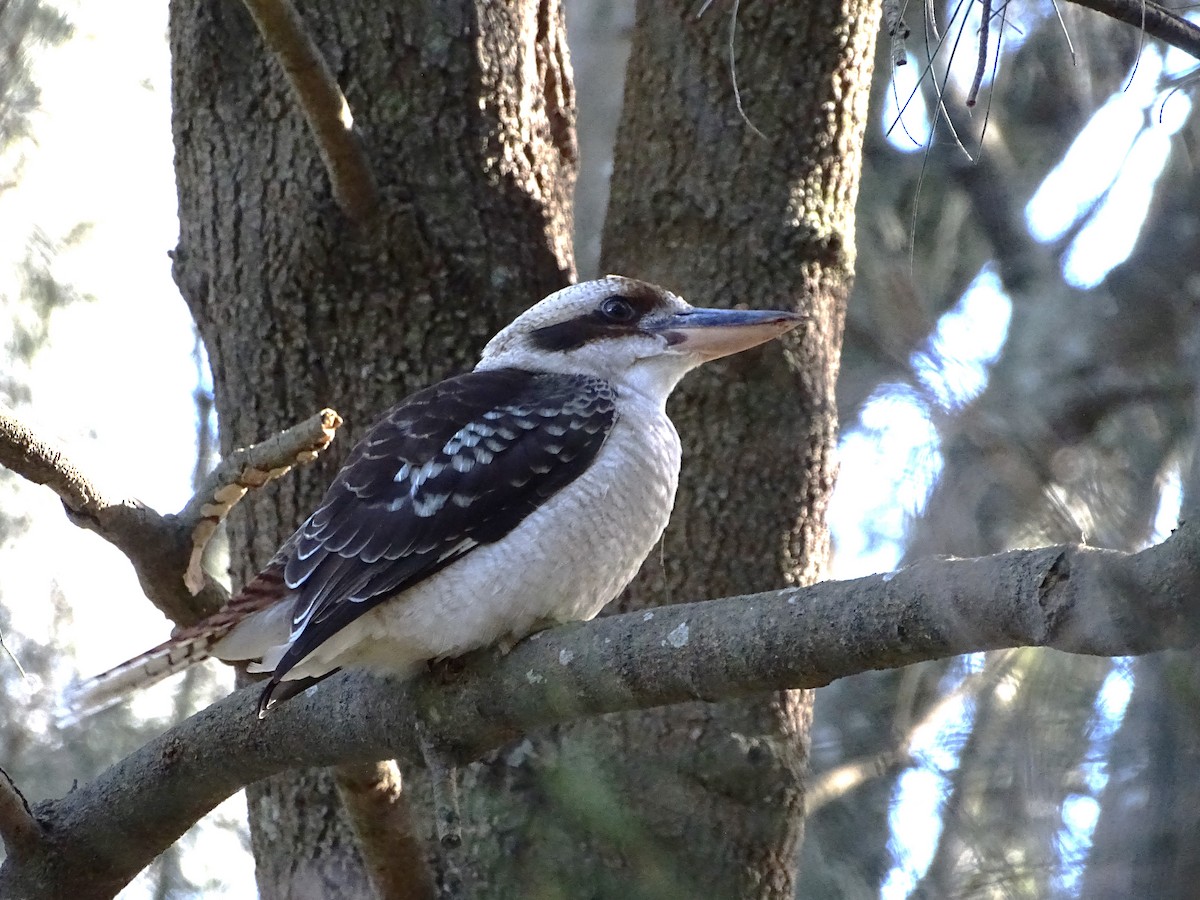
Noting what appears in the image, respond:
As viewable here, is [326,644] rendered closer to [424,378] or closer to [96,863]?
[96,863]

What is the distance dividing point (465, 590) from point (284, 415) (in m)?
0.84

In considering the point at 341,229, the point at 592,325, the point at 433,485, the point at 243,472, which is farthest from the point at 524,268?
the point at 243,472

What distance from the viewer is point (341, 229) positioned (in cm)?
291

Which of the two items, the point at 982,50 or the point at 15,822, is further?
the point at 15,822

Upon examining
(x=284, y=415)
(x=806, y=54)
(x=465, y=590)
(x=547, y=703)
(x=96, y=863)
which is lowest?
(x=96, y=863)

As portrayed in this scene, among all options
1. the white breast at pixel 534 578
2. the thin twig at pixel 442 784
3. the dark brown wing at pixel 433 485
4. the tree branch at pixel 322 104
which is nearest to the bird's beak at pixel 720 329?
the dark brown wing at pixel 433 485

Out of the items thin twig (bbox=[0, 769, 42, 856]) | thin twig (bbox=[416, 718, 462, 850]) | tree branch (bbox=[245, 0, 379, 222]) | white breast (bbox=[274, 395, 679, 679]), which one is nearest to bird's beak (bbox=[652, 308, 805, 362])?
white breast (bbox=[274, 395, 679, 679])

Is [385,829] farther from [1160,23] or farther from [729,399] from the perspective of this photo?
[1160,23]

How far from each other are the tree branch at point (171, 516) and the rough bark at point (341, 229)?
1.34 feet

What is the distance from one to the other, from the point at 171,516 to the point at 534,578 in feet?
2.12

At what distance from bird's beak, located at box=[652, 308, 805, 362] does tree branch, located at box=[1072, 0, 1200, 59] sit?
730 millimetres

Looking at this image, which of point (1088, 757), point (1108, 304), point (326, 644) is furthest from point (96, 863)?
point (1108, 304)

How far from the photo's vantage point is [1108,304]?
14.8 feet

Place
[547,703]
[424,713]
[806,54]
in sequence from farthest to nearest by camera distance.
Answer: [806,54] < [424,713] < [547,703]
